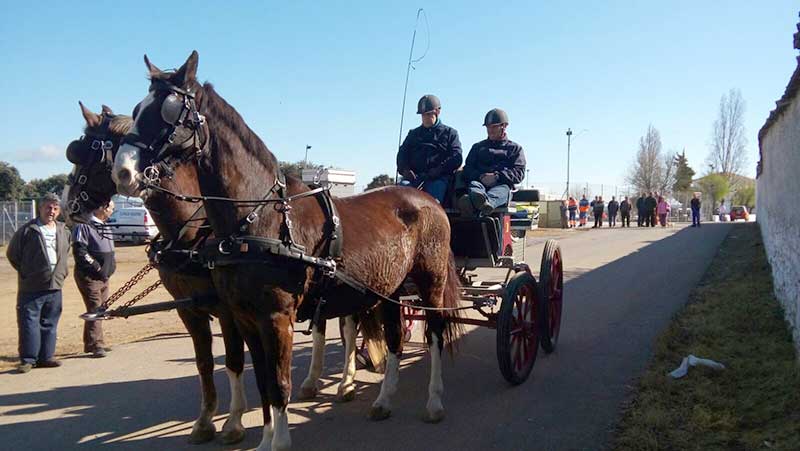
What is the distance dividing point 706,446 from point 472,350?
3219 mm

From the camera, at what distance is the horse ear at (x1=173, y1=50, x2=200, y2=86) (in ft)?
11.7

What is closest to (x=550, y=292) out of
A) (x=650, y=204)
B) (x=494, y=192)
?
(x=494, y=192)

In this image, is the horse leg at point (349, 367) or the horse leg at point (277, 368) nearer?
the horse leg at point (277, 368)

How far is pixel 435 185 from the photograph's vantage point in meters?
6.40

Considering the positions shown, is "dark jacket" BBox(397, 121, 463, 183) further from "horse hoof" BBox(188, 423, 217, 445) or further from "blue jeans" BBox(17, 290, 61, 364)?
"blue jeans" BBox(17, 290, 61, 364)

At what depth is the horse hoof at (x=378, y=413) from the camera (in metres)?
4.88

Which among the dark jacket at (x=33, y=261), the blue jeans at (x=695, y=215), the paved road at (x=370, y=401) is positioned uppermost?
the blue jeans at (x=695, y=215)

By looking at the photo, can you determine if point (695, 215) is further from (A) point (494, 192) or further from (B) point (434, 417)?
(B) point (434, 417)

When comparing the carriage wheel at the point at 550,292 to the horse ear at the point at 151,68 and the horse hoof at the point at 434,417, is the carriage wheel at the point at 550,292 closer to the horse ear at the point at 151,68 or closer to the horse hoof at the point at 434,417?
the horse hoof at the point at 434,417

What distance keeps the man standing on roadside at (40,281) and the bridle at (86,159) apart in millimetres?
2706

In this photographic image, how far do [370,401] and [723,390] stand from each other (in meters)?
2.96

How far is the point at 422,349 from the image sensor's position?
704cm

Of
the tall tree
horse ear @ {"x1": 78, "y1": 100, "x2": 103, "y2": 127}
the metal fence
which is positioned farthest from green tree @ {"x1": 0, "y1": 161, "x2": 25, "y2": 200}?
the tall tree

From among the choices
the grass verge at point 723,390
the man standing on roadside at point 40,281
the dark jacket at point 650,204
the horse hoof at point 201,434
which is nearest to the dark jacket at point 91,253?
the man standing on roadside at point 40,281
